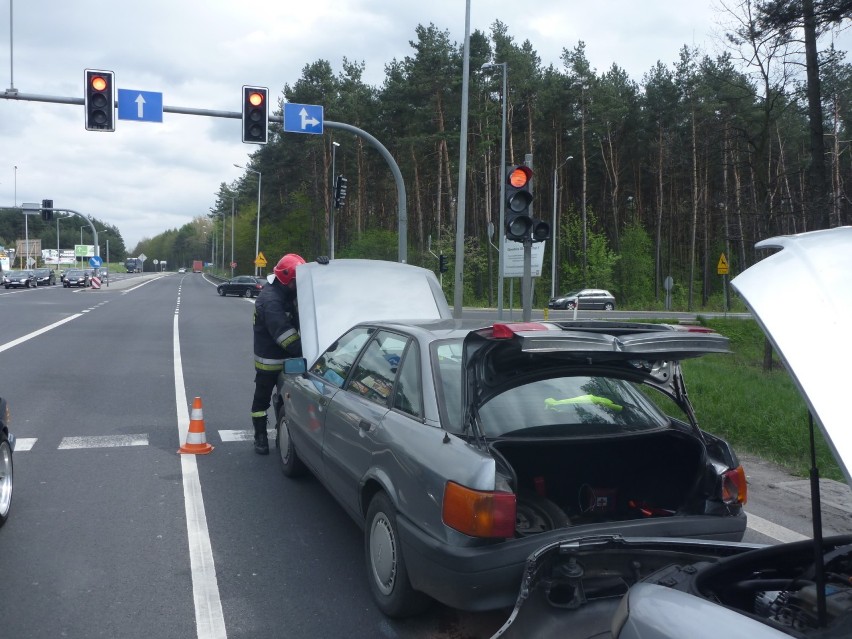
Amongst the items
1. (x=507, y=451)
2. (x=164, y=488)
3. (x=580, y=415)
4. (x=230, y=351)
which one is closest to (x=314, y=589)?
(x=507, y=451)

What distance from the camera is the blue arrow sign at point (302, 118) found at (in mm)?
17984

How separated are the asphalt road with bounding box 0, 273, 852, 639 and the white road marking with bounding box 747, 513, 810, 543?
2 centimetres

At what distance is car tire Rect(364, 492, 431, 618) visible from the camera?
3.91 meters

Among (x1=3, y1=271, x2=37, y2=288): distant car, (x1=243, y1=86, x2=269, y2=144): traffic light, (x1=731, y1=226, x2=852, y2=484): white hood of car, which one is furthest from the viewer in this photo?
(x1=3, y1=271, x2=37, y2=288): distant car

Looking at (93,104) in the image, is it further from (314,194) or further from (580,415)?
(314,194)

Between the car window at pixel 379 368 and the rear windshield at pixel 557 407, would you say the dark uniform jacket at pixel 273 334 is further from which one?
the rear windshield at pixel 557 407

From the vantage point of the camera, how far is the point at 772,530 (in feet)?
18.0

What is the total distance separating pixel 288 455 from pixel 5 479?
211 cm

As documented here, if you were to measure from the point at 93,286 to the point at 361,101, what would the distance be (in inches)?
915

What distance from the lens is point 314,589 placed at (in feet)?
14.7

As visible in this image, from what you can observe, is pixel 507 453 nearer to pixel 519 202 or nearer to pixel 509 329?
pixel 509 329

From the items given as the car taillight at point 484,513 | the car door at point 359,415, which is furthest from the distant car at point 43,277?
the car taillight at point 484,513

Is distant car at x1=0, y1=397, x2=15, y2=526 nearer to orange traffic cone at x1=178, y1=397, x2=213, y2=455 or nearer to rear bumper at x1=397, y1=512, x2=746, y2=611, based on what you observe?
orange traffic cone at x1=178, y1=397, x2=213, y2=455

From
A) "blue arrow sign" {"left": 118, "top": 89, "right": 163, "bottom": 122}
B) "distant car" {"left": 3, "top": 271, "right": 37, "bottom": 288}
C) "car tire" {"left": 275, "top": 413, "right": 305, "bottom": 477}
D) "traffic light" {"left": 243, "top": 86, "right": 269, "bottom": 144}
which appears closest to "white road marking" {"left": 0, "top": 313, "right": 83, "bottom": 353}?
"blue arrow sign" {"left": 118, "top": 89, "right": 163, "bottom": 122}
